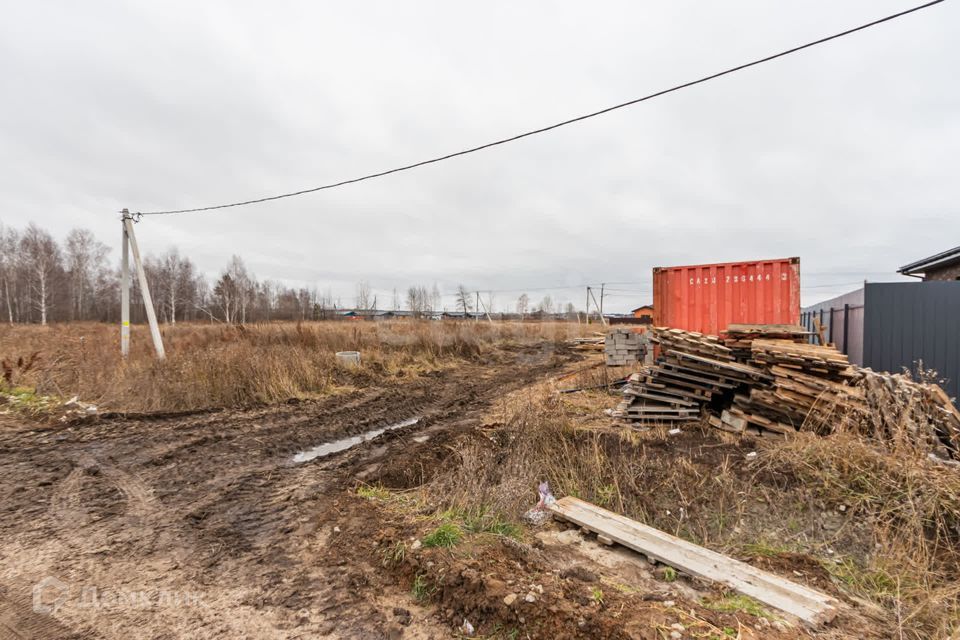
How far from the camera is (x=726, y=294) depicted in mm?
8516

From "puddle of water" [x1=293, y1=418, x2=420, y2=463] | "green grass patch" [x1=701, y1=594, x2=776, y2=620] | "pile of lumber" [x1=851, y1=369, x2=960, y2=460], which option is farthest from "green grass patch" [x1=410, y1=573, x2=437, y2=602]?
"pile of lumber" [x1=851, y1=369, x2=960, y2=460]

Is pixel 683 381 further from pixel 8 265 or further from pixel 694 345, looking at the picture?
pixel 8 265

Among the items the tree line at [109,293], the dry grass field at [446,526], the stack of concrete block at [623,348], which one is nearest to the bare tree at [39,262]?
the tree line at [109,293]

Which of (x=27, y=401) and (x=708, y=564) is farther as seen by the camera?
(x=27, y=401)

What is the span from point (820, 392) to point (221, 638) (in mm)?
6470

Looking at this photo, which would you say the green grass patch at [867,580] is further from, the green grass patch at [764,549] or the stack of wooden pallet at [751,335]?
the stack of wooden pallet at [751,335]

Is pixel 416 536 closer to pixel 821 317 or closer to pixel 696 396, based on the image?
pixel 696 396

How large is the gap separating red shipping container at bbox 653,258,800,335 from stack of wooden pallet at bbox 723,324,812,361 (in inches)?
50.7

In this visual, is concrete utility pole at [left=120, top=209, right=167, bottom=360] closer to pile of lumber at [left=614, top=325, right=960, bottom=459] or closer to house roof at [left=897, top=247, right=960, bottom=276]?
pile of lumber at [left=614, top=325, right=960, bottom=459]

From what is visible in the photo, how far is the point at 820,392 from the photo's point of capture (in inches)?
201

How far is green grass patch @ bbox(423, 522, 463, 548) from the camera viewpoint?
3.10m

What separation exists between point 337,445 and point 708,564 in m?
5.16

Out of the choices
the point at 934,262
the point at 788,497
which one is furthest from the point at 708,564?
the point at 934,262

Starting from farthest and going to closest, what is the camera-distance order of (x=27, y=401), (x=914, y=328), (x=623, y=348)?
(x=623, y=348) < (x=27, y=401) < (x=914, y=328)
